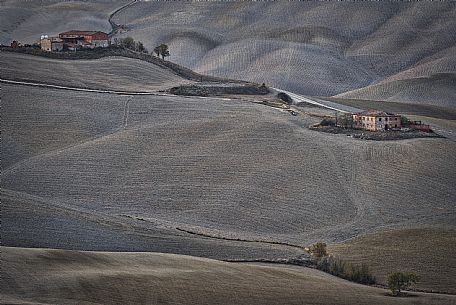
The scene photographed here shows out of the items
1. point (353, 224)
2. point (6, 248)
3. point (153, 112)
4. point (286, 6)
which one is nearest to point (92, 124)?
point (153, 112)

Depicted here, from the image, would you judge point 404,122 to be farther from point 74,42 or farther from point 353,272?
point 353,272

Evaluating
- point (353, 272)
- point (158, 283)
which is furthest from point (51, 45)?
point (158, 283)

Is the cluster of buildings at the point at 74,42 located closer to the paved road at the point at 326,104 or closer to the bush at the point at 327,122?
the paved road at the point at 326,104

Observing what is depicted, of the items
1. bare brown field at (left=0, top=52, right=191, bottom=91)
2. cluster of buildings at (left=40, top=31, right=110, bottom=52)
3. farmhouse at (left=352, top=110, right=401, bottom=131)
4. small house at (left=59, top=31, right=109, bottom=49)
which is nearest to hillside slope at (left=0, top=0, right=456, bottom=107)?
small house at (left=59, top=31, right=109, bottom=49)

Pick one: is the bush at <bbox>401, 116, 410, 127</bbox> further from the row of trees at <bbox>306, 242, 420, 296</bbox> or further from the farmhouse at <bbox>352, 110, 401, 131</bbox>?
the row of trees at <bbox>306, 242, 420, 296</bbox>

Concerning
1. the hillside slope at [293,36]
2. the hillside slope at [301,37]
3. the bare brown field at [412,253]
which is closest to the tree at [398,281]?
the bare brown field at [412,253]

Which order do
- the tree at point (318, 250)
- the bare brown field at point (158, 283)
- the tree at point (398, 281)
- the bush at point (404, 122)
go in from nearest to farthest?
the bare brown field at point (158, 283) → the tree at point (398, 281) → the tree at point (318, 250) → the bush at point (404, 122)

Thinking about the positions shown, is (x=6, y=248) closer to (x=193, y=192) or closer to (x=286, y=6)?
(x=193, y=192)
